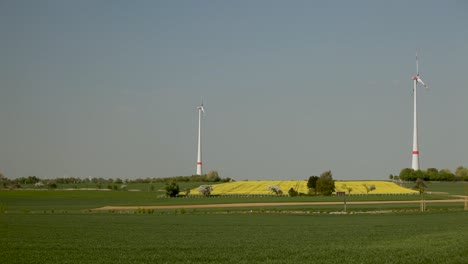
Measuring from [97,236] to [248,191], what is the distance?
290ft

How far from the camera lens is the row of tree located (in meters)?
154

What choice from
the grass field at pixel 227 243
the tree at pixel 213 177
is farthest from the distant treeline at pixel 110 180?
the grass field at pixel 227 243

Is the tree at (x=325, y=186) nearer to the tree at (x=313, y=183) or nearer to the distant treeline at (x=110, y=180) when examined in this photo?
the tree at (x=313, y=183)

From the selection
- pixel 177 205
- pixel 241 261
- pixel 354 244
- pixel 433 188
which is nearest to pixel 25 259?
pixel 241 261

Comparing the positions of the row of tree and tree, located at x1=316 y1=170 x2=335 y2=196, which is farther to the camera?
the row of tree

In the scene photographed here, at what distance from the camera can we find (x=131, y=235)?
4481 centimetres

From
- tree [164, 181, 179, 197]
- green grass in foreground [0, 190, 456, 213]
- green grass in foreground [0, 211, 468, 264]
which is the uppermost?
tree [164, 181, 179, 197]

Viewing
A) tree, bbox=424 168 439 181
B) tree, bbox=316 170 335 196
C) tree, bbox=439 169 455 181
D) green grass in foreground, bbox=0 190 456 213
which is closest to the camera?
green grass in foreground, bbox=0 190 456 213

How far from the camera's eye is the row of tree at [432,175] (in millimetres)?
154500

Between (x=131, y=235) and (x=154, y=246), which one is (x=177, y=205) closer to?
(x=131, y=235)

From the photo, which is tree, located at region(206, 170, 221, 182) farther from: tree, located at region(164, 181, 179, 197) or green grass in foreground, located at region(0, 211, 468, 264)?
green grass in foreground, located at region(0, 211, 468, 264)

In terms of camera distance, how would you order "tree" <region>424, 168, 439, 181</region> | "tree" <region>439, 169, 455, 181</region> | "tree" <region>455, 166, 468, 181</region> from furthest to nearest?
"tree" <region>455, 166, 468, 181</region> → "tree" <region>439, 169, 455, 181</region> → "tree" <region>424, 168, 439, 181</region>

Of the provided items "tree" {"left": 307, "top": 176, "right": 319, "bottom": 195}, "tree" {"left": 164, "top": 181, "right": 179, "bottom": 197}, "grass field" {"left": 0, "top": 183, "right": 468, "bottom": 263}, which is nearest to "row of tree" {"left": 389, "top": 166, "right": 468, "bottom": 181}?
"tree" {"left": 307, "top": 176, "right": 319, "bottom": 195}

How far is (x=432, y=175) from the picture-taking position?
539ft
